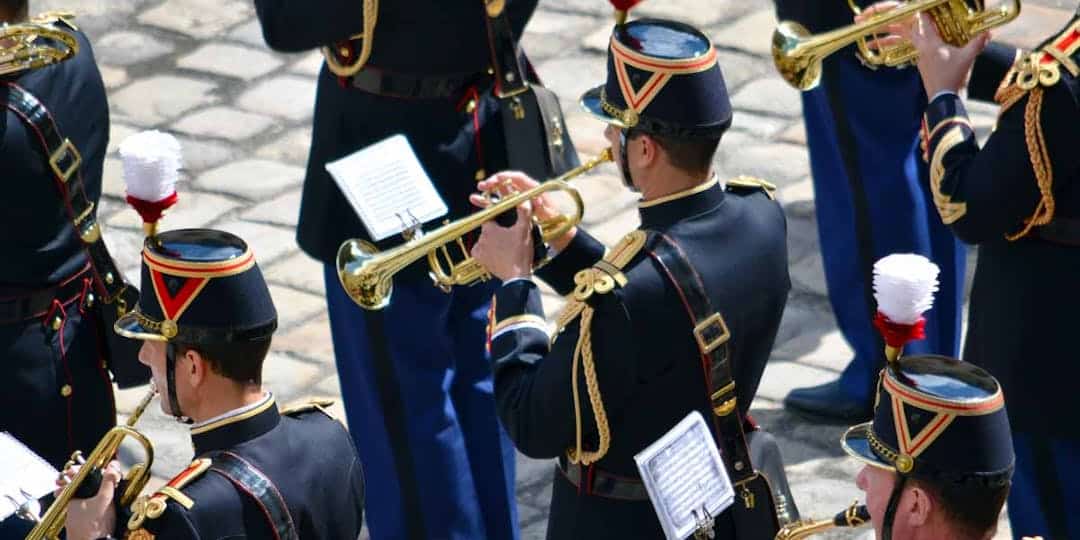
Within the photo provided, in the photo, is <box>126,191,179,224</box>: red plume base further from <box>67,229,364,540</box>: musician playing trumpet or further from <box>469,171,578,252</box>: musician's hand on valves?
<box>469,171,578,252</box>: musician's hand on valves

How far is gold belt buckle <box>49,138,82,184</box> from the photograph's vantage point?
565 cm

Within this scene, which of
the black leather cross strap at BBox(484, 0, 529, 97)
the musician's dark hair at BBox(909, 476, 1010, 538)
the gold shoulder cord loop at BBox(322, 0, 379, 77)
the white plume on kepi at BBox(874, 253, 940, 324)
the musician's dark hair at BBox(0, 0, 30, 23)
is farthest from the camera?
the black leather cross strap at BBox(484, 0, 529, 97)

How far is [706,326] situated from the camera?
16.3 feet

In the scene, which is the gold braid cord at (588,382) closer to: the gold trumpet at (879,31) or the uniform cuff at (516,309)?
the uniform cuff at (516,309)

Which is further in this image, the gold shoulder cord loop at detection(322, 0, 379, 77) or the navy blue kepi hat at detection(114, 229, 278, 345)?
the gold shoulder cord loop at detection(322, 0, 379, 77)

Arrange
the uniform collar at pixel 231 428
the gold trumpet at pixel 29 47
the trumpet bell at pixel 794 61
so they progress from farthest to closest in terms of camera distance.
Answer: the trumpet bell at pixel 794 61 → the gold trumpet at pixel 29 47 → the uniform collar at pixel 231 428

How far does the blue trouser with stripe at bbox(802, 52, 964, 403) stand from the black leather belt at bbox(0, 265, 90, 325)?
2.80 meters

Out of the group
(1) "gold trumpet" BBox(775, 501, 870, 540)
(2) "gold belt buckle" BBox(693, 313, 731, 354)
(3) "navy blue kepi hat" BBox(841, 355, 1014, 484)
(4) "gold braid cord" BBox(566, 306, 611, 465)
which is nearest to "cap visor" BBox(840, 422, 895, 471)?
(3) "navy blue kepi hat" BBox(841, 355, 1014, 484)

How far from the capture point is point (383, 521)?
677cm

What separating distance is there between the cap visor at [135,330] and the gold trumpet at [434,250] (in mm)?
720

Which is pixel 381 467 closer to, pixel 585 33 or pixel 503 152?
pixel 503 152

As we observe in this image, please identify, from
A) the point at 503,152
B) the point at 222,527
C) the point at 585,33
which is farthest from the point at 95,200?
the point at 585,33

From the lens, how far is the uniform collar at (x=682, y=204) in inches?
199

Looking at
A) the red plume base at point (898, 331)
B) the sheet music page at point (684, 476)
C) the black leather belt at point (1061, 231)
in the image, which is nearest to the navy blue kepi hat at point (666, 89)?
the sheet music page at point (684, 476)
